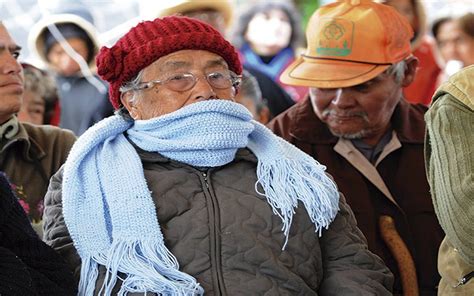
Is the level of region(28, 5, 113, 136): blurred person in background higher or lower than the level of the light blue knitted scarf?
lower

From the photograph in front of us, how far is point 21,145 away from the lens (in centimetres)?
384

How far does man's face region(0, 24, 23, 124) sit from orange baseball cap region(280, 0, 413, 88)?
1.15 m

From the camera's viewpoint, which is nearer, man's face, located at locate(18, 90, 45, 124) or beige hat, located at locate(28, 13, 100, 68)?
man's face, located at locate(18, 90, 45, 124)

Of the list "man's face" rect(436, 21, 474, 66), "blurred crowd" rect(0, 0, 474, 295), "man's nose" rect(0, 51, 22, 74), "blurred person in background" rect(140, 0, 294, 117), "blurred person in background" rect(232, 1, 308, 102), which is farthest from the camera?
"blurred person in background" rect(232, 1, 308, 102)

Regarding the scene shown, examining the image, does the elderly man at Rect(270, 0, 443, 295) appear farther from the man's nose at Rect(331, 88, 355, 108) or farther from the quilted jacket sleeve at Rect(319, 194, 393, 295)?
the quilted jacket sleeve at Rect(319, 194, 393, 295)

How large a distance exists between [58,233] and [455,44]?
14.2 feet

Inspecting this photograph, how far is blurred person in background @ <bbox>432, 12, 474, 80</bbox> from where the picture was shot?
6520mm

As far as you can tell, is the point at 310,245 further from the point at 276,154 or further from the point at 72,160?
the point at 72,160

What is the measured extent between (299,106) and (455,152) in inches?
51.0

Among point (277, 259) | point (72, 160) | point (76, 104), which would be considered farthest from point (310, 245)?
point (76, 104)

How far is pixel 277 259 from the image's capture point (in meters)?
3.01

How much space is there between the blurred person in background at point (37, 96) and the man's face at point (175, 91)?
162 cm

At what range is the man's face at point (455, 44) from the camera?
655cm

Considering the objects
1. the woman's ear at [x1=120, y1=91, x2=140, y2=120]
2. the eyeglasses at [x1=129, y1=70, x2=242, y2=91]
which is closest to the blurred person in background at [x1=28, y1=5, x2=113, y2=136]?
the woman's ear at [x1=120, y1=91, x2=140, y2=120]
